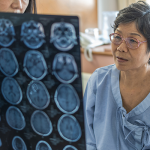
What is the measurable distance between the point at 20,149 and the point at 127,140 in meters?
0.53

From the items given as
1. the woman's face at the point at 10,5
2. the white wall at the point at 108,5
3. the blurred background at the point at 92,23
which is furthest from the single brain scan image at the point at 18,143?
the white wall at the point at 108,5

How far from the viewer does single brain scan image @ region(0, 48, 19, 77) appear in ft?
1.72

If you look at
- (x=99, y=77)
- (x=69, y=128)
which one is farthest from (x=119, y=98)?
(x=69, y=128)

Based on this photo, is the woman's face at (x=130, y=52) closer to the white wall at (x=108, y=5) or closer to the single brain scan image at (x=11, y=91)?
the single brain scan image at (x=11, y=91)

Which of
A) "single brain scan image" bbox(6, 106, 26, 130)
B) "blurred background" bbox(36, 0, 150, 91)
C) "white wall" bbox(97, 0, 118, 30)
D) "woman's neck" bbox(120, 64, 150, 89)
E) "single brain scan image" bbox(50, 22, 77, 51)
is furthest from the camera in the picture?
"white wall" bbox(97, 0, 118, 30)

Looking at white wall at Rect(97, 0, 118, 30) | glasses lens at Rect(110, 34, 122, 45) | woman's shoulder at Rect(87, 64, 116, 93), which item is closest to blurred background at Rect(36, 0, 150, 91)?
white wall at Rect(97, 0, 118, 30)

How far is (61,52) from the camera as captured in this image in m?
0.47

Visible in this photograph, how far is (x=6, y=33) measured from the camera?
513 mm

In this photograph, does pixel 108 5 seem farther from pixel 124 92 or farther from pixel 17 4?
pixel 17 4

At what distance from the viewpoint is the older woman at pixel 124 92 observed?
0.83m

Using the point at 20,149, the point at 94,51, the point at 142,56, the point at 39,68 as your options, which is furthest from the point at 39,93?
the point at 94,51

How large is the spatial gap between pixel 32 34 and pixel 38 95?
16cm

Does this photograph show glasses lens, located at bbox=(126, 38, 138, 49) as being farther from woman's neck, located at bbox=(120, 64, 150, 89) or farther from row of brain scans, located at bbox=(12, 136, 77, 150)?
row of brain scans, located at bbox=(12, 136, 77, 150)

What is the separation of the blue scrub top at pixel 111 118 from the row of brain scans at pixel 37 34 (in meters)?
0.56
